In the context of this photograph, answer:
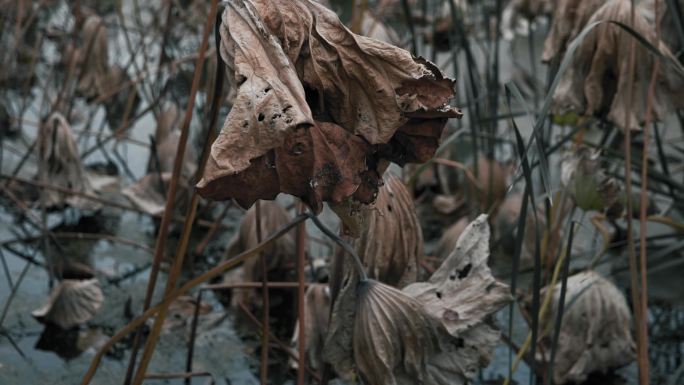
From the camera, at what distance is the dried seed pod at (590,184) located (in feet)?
4.71

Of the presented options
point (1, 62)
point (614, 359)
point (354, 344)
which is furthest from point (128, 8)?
point (354, 344)

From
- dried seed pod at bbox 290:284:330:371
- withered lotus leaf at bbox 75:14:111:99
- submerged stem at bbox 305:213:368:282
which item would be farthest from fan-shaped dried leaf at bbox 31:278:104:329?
withered lotus leaf at bbox 75:14:111:99

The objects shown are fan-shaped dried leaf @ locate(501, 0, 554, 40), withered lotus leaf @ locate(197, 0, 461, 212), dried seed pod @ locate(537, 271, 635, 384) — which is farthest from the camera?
fan-shaped dried leaf @ locate(501, 0, 554, 40)

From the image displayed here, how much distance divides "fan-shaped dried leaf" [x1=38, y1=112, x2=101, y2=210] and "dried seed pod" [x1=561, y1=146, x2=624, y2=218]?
3.37 ft

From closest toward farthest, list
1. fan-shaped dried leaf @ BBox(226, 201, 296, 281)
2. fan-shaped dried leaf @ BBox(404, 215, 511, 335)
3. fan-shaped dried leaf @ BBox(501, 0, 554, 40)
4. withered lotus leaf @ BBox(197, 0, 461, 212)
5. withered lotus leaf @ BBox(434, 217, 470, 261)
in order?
withered lotus leaf @ BBox(197, 0, 461, 212) < fan-shaped dried leaf @ BBox(404, 215, 511, 335) < fan-shaped dried leaf @ BBox(226, 201, 296, 281) < withered lotus leaf @ BBox(434, 217, 470, 261) < fan-shaped dried leaf @ BBox(501, 0, 554, 40)

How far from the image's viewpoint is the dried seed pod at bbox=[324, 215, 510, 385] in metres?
1.02

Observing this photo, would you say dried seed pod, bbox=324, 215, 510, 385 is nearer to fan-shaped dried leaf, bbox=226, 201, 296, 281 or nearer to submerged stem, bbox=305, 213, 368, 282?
submerged stem, bbox=305, 213, 368, 282

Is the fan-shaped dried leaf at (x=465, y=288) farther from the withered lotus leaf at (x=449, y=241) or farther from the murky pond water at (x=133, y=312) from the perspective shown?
the withered lotus leaf at (x=449, y=241)

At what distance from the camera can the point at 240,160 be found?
0.71 m

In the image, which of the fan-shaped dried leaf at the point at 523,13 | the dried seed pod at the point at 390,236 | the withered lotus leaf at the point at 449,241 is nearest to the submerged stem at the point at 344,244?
the dried seed pod at the point at 390,236

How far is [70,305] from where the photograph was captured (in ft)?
5.15

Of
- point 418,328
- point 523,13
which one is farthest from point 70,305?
point 523,13

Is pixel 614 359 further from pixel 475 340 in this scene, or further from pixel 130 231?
pixel 130 231

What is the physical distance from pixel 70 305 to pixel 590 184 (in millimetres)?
833
